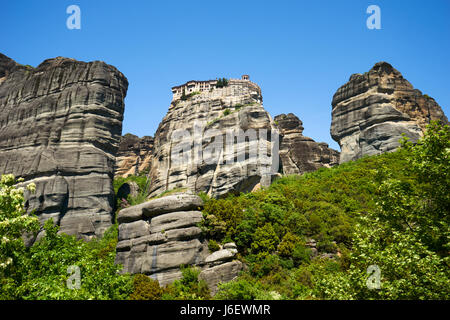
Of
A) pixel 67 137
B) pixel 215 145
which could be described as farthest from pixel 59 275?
pixel 67 137

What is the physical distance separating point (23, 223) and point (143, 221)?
15.2 m

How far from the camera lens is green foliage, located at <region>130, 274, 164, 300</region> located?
2308 centimetres

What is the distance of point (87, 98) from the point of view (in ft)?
182

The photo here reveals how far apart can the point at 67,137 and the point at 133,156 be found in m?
31.6

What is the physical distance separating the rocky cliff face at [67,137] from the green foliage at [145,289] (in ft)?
83.5

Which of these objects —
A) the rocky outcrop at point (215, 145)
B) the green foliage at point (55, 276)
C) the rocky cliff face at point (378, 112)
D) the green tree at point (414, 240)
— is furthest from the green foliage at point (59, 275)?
the rocky cliff face at point (378, 112)

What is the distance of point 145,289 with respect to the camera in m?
23.7

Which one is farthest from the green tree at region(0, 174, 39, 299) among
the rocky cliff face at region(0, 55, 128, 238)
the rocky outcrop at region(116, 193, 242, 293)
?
the rocky cliff face at region(0, 55, 128, 238)

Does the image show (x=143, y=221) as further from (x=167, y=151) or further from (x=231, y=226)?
(x=167, y=151)

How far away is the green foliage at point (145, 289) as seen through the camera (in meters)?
23.1

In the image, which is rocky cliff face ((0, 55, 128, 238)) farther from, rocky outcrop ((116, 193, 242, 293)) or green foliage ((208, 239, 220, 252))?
green foliage ((208, 239, 220, 252))

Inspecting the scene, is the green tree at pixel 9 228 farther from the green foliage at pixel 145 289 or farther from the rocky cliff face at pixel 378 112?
the rocky cliff face at pixel 378 112
